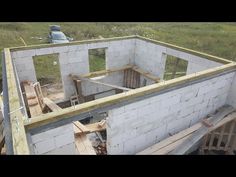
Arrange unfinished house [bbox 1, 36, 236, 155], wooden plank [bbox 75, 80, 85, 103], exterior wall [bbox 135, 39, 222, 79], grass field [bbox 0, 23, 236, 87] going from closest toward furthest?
unfinished house [bbox 1, 36, 236, 155]
exterior wall [bbox 135, 39, 222, 79]
wooden plank [bbox 75, 80, 85, 103]
grass field [bbox 0, 23, 236, 87]

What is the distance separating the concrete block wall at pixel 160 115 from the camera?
4887 millimetres

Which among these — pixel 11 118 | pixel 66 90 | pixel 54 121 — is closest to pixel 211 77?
pixel 54 121

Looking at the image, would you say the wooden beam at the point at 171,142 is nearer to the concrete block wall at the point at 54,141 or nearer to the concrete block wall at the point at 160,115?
the concrete block wall at the point at 160,115

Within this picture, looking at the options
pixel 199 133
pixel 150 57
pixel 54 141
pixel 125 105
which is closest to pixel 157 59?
pixel 150 57

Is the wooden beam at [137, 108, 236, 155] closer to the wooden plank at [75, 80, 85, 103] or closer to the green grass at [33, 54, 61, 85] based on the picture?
the wooden plank at [75, 80, 85, 103]

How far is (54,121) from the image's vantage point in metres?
3.81

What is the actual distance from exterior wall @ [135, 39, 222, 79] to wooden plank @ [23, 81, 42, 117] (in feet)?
18.6

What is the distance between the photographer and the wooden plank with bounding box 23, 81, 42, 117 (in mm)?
6990

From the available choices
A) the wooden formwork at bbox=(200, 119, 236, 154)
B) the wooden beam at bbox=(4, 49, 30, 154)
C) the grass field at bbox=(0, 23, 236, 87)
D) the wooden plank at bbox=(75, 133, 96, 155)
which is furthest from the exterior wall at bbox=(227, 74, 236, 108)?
the grass field at bbox=(0, 23, 236, 87)

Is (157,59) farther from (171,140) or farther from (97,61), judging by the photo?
(97,61)

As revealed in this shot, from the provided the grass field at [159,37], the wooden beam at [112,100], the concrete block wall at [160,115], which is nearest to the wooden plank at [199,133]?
the concrete block wall at [160,115]

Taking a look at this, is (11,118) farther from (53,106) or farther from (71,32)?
(71,32)

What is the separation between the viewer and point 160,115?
5535 mm

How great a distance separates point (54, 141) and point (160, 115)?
9.42 feet
